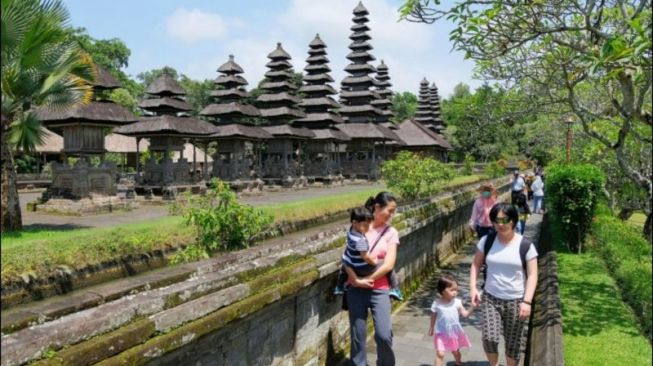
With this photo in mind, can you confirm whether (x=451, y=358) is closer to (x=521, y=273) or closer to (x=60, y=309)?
(x=521, y=273)

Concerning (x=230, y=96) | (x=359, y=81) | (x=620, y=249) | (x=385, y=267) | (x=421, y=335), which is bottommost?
(x=421, y=335)

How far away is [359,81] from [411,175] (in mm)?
25478

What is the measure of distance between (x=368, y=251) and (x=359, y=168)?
1292 inches

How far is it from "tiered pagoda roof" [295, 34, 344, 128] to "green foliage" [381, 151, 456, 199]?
62.6ft

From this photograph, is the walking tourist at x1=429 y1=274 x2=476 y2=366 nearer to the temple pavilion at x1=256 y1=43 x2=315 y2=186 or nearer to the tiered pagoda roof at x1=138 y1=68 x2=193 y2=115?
the tiered pagoda roof at x1=138 y1=68 x2=193 y2=115

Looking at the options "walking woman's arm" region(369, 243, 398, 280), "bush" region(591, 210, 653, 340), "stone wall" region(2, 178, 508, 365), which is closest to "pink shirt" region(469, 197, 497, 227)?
"bush" region(591, 210, 653, 340)

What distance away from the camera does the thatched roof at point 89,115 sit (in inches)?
562

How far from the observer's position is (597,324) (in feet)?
18.5

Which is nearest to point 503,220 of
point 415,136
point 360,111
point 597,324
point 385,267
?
point 385,267

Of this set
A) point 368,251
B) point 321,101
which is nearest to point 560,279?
point 368,251

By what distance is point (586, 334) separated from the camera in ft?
17.6

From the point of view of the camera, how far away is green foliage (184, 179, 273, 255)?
672 cm

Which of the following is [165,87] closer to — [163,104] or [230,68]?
[163,104]

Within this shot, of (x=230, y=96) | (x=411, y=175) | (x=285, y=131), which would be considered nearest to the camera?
(x=411, y=175)
